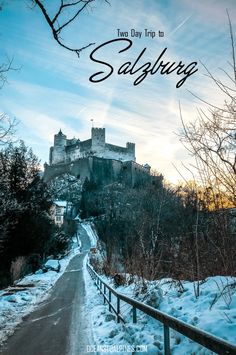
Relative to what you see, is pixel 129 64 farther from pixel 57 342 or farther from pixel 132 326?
pixel 57 342

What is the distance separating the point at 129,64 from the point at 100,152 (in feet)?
337

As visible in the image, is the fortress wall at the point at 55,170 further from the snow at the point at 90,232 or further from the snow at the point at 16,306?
the snow at the point at 16,306

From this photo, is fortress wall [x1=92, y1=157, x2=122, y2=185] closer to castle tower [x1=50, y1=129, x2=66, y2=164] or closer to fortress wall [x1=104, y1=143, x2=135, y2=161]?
fortress wall [x1=104, y1=143, x2=135, y2=161]

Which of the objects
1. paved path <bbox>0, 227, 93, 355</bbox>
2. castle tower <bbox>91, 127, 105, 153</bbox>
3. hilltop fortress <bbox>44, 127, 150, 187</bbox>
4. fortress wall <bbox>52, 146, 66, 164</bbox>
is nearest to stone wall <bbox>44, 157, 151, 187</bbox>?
hilltop fortress <bbox>44, 127, 150, 187</bbox>

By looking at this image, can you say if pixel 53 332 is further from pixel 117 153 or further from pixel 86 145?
pixel 117 153

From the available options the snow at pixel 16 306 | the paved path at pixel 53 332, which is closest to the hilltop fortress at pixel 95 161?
the snow at pixel 16 306

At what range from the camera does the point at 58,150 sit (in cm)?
11844

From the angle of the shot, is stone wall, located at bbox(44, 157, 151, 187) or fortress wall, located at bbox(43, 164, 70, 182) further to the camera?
fortress wall, located at bbox(43, 164, 70, 182)

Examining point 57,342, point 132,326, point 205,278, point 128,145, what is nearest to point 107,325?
point 57,342

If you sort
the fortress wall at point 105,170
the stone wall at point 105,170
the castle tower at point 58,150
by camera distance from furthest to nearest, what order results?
the castle tower at point 58,150 → the fortress wall at point 105,170 → the stone wall at point 105,170

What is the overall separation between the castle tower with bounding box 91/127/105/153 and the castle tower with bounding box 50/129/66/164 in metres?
13.9

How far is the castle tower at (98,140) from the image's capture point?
356 ft

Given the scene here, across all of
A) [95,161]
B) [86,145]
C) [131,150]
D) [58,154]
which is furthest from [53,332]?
[58,154]

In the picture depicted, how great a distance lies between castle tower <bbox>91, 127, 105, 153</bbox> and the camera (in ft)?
356
